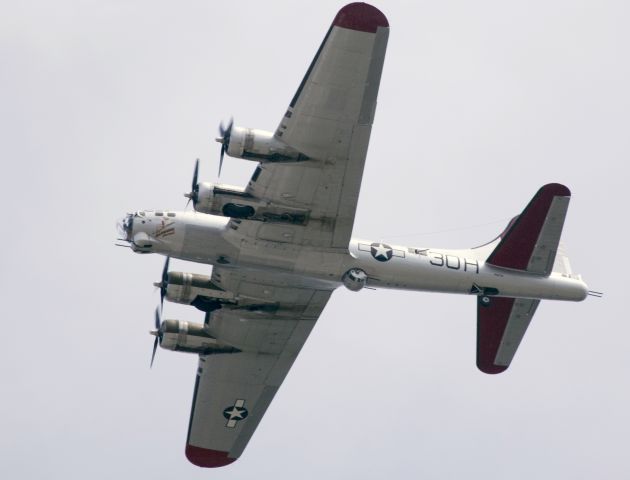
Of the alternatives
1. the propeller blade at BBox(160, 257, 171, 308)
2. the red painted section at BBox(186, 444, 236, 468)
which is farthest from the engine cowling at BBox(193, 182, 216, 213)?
the red painted section at BBox(186, 444, 236, 468)

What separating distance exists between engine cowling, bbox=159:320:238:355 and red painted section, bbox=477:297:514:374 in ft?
31.7

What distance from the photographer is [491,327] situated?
4344 centimetres

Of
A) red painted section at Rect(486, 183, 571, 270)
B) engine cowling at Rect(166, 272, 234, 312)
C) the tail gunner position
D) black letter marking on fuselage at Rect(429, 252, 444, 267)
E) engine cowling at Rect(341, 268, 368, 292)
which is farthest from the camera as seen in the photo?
engine cowling at Rect(166, 272, 234, 312)

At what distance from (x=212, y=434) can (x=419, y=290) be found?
37.3 ft

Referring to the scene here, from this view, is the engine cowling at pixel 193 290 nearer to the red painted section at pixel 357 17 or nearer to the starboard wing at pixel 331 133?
the starboard wing at pixel 331 133

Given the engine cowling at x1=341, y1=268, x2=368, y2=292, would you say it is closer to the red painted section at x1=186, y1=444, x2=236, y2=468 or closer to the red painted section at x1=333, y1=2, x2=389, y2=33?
the red painted section at x1=333, y1=2, x2=389, y2=33

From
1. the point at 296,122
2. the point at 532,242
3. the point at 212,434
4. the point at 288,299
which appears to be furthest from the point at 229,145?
the point at 212,434

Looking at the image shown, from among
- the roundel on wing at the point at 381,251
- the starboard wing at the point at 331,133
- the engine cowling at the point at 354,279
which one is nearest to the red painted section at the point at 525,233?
the roundel on wing at the point at 381,251

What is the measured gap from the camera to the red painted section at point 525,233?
41.3 meters

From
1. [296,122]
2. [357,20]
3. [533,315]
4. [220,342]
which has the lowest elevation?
[220,342]

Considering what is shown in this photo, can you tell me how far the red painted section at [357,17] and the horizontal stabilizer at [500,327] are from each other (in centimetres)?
1262

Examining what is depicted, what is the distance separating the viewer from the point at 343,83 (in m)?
35.7

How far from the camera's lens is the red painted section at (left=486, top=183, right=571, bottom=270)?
41.3m

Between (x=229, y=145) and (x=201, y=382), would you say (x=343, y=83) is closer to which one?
(x=229, y=145)
